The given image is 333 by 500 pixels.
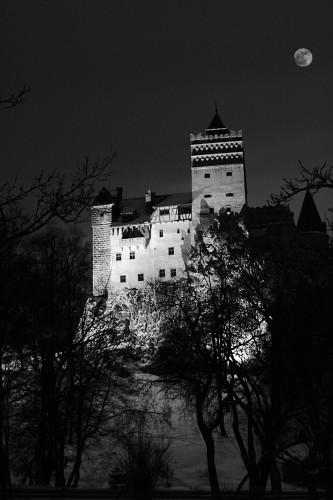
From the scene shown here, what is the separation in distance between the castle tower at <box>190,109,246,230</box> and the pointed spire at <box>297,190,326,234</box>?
28.1 feet

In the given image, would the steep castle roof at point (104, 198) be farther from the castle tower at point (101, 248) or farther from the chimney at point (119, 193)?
the castle tower at point (101, 248)

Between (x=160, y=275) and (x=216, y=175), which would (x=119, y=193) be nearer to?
(x=216, y=175)

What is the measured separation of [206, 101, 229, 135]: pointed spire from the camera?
280ft

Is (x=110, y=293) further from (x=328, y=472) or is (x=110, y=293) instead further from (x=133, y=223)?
(x=328, y=472)

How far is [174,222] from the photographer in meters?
77.5

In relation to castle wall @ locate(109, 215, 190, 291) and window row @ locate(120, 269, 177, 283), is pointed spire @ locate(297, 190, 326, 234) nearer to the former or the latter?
castle wall @ locate(109, 215, 190, 291)

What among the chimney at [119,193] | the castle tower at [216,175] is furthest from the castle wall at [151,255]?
the chimney at [119,193]

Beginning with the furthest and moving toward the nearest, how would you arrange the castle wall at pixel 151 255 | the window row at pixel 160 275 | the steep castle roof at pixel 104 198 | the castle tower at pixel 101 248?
the steep castle roof at pixel 104 198 → the castle tower at pixel 101 248 → the castle wall at pixel 151 255 → the window row at pixel 160 275

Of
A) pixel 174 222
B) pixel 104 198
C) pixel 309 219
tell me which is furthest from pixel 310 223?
pixel 104 198

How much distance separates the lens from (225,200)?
76500mm

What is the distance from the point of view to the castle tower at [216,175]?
76125mm

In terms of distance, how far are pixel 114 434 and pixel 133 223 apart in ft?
174

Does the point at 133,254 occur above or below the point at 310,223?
below

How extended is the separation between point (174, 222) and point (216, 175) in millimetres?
7754
